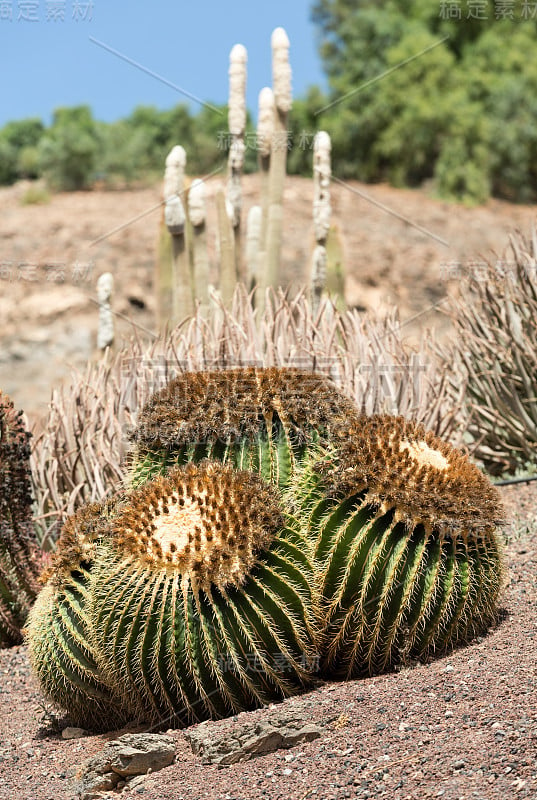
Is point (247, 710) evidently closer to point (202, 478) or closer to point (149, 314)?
point (202, 478)

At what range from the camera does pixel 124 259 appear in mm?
14086

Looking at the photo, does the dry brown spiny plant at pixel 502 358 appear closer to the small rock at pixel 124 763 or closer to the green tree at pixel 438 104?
the small rock at pixel 124 763

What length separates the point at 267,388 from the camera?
3.55m

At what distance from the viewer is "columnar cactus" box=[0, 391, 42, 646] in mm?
4344

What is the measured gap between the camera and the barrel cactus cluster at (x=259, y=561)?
304 cm

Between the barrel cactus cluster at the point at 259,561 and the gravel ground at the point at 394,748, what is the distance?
0.13 m

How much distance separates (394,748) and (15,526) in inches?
90.1

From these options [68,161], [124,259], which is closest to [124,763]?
[124,259]

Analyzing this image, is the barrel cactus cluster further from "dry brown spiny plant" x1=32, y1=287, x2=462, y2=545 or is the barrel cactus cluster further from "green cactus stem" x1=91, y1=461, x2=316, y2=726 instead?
"dry brown spiny plant" x1=32, y1=287, x2=462, y2=545

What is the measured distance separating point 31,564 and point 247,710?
1.68m

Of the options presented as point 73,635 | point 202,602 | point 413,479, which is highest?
point 413,479

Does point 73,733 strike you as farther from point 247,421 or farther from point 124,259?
point 124,259

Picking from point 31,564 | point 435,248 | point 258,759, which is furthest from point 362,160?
point 258,759

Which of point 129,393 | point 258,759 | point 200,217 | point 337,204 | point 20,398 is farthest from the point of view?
point 337,204
